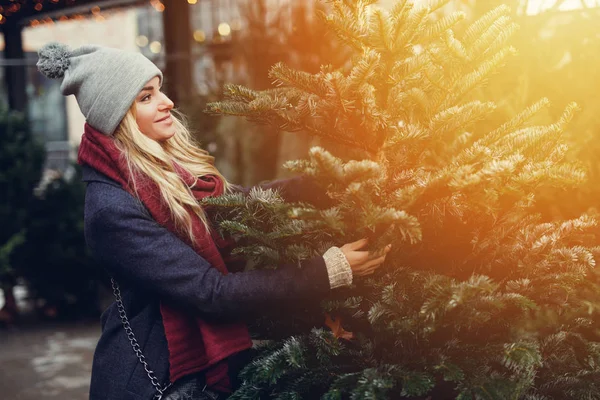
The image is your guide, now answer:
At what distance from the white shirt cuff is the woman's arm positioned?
0.01 m

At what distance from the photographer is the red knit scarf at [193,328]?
2.04 m

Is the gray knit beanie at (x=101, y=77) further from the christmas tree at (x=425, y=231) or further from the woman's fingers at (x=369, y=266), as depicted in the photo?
the woman's fingers at (x=369, y=266)

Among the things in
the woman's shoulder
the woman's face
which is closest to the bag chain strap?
the woman's shoulder

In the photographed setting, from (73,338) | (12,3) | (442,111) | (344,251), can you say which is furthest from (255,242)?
(12,3)

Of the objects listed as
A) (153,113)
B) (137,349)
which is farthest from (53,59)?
(137,349)

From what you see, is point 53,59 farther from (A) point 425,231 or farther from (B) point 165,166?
(A) point 425,231

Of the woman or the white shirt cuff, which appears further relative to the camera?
the woman

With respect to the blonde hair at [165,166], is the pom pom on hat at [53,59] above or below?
above

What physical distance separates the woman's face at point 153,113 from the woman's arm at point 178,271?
0.34 meters

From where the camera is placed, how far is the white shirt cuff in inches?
69.9

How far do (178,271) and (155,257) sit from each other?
84mm

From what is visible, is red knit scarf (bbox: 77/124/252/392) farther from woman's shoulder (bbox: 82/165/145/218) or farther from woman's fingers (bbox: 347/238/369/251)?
woman's fingers (bbox: 347/238/369/251)

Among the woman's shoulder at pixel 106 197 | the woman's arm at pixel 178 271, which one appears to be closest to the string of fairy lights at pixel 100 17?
the woman's shoulder at pixel 106 197

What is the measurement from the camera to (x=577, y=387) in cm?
173
